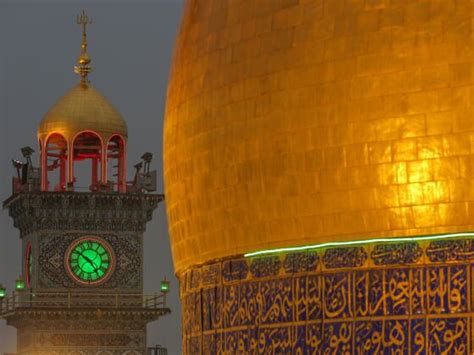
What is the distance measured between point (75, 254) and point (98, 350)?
2957mm

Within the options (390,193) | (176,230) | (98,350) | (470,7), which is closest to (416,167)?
(390,193)

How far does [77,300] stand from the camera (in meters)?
57.6

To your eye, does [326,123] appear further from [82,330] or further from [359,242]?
[82,330]

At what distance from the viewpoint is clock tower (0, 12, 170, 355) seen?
5719 cm

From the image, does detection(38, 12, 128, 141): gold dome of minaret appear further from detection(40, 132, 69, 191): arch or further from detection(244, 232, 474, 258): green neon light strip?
detection(244, 232, 474, 258): green neon light strip

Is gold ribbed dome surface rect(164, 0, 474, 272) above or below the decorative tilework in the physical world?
above

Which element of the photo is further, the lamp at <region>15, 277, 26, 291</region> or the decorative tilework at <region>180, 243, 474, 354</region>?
the lamp at <region>15, 277, 26, 291</region>

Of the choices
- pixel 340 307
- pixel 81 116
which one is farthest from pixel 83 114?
pixel 340 307

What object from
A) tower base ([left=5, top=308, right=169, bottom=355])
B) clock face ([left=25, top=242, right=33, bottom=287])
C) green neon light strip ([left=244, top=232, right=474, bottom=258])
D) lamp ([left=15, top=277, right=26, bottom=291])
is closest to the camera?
green neon light strip ([left=244, top=232, right=474, bottom=258])

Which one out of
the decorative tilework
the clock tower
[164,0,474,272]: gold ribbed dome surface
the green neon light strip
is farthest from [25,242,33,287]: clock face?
the green neon light strip

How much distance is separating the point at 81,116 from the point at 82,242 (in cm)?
360

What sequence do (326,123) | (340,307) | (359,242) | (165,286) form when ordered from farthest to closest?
(165,286) < (340,307) < (326,123) < (359,242)

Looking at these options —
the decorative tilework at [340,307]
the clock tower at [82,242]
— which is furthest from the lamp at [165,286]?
the decorative tilework at [340,307]

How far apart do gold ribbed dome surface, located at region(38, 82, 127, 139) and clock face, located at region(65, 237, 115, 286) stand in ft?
10.4
